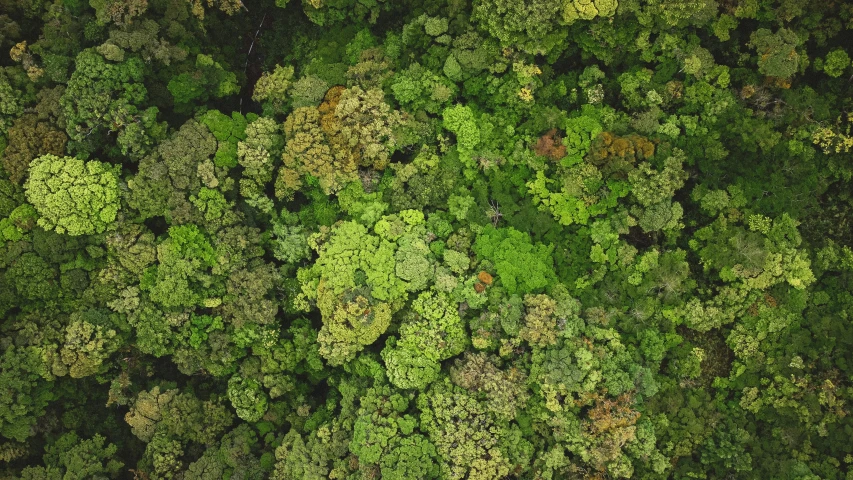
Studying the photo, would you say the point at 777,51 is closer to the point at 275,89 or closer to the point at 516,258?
the point at 516,258

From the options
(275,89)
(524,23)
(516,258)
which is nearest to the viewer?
(524,23)

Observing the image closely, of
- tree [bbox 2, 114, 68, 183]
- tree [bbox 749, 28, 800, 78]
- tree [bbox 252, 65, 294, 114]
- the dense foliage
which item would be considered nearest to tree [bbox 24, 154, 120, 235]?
the dense foliage

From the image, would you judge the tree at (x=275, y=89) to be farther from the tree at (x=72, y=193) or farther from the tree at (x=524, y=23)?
the tree at (x=524, y=23)

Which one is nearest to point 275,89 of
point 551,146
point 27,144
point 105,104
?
point 105,104

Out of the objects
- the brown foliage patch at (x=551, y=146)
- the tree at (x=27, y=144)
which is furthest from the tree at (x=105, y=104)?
the brown foliage patch at (x=551, y=146)

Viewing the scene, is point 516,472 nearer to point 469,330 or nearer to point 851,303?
point 469,330

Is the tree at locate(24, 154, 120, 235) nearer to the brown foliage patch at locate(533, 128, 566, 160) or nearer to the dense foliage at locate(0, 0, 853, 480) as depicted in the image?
the dense foliage at locate(0, 0, 853, 480)
